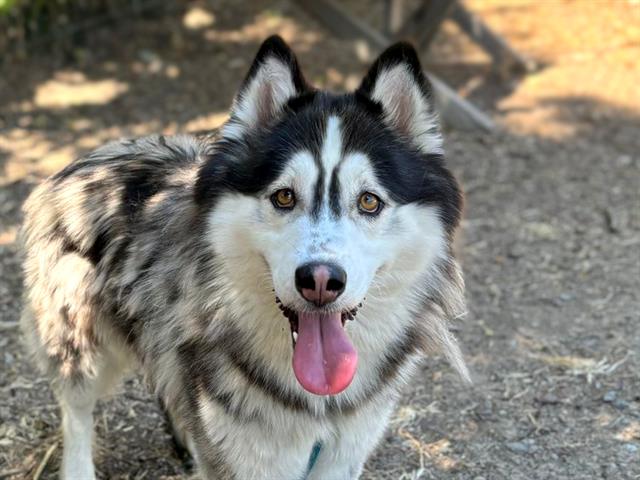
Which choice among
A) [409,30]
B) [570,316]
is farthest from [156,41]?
[570,316]

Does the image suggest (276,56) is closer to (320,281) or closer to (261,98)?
(261,98)

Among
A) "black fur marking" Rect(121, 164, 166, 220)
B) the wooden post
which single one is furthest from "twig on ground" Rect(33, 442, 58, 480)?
the wooden post

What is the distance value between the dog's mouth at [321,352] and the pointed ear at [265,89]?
723mm

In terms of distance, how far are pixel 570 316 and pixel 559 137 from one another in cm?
300

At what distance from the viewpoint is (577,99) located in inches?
346

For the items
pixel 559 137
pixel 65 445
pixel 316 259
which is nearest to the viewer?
pixel 316 259

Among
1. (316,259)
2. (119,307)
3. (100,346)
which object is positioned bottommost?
(100,346)

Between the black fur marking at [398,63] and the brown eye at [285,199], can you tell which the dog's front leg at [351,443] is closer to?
the brown eye at [285,199]

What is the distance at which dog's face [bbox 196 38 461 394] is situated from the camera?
9.70ft

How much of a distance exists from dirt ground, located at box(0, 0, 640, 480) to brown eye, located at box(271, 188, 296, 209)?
1.76m

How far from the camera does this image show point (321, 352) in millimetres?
3049

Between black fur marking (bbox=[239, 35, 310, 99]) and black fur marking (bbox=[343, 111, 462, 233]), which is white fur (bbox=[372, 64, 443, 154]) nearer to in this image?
black fur marking (bbox=[343, 111, 462, 233])

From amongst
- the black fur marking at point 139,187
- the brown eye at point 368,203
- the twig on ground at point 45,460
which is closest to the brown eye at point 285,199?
the brown eye at point 368,203

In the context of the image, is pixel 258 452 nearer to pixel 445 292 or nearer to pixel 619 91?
pixel 445 292
